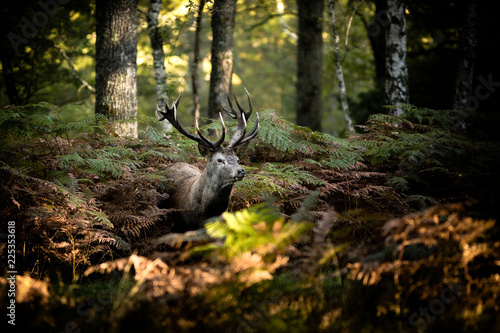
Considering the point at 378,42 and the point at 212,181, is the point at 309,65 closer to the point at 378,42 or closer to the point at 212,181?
the point at 378,42

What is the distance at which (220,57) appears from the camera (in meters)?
10.3

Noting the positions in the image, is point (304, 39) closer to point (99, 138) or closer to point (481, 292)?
point (99, 138)

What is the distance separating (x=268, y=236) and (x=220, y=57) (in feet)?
27.0

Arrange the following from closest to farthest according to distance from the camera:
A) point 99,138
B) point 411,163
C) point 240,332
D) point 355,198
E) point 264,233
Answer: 1. point 240,332
2. point 264,233
3. point 355,198
4. point 411,163
5. point 99,138

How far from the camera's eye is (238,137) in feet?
18.7

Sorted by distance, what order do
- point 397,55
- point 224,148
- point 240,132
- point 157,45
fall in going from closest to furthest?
point 224,148 → point 240,132 → point 397,55 → point 157,45

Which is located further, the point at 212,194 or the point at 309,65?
the point at 309,65

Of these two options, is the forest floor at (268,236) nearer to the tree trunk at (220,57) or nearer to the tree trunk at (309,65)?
the tree trunk at (220,57)

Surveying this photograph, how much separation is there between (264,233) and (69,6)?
1253cm

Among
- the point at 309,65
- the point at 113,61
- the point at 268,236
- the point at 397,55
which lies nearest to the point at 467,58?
the point at 397,55

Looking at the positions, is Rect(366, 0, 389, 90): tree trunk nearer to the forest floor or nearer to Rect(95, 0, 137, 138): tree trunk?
the forest floor

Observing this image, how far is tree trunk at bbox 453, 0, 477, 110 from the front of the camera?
369 inches

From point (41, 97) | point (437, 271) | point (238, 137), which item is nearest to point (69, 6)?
point (41, 97)

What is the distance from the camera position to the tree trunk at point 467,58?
30.8 ft
